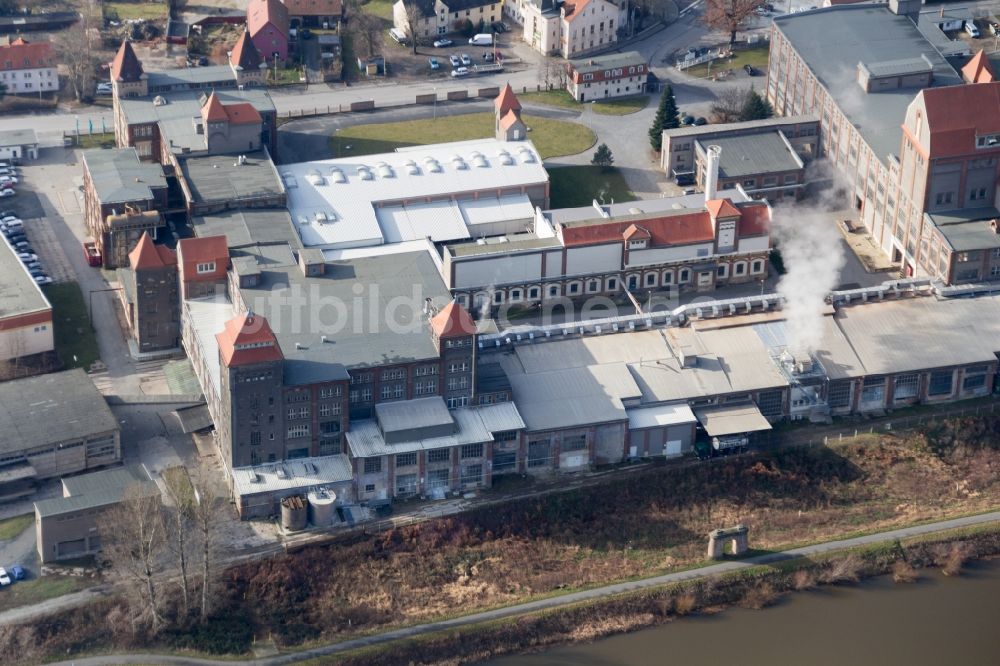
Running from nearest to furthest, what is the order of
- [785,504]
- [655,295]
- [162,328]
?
[785,504] → [162,328] → [655,295]

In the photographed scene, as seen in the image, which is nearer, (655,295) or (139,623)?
(139,623)

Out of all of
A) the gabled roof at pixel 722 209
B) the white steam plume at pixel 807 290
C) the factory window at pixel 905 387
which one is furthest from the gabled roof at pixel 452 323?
the factory window at pixel 905 387

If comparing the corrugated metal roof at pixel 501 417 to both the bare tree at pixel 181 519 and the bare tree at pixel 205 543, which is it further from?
the bare tree at pixel 181 519

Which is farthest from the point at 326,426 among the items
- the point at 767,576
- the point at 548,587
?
the point at 767,576

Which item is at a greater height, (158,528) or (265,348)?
(265,348)

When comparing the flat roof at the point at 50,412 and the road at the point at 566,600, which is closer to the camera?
the road at the point at 566,600

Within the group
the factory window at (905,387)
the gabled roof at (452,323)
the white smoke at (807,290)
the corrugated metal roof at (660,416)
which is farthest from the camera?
the white smoke at (807,290)

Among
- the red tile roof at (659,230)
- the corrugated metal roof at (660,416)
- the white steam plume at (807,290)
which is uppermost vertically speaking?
the red tile roof at (659,230)

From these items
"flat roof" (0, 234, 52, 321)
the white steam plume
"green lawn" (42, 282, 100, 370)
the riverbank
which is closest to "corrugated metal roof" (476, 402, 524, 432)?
the riverbank

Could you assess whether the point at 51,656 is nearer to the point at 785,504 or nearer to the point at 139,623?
the point at 139,623
